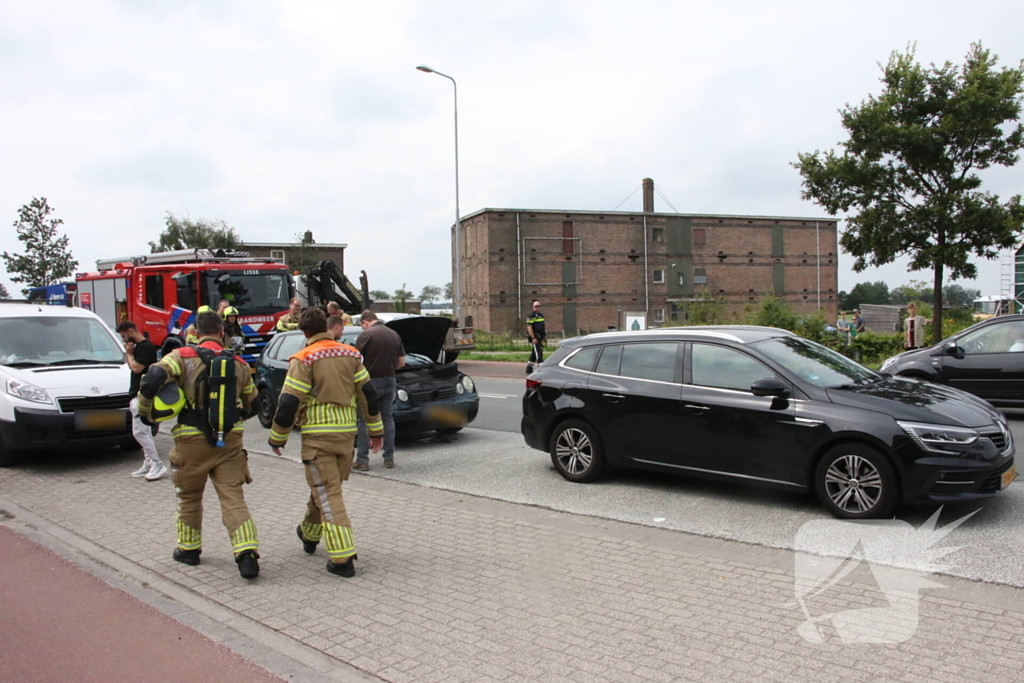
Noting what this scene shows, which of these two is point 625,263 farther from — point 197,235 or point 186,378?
point 186,378

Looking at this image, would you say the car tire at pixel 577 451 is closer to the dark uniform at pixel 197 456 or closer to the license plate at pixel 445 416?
the license plate at pixel 445 416

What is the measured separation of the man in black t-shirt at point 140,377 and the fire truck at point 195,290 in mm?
9136

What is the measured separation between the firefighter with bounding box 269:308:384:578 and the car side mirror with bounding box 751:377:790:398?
11.0 ft

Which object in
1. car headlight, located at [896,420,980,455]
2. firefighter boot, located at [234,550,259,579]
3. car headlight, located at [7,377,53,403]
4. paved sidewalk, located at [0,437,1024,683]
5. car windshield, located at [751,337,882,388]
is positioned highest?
car windshield, located at [751,337,882,388]

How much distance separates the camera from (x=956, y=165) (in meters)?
21.1

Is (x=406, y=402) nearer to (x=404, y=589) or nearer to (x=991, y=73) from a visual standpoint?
(x=404, y=589)

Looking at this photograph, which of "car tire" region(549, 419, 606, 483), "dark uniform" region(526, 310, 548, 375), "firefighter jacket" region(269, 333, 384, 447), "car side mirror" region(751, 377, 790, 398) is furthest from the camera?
"dark uniform" region(526, 310, 548, 375)

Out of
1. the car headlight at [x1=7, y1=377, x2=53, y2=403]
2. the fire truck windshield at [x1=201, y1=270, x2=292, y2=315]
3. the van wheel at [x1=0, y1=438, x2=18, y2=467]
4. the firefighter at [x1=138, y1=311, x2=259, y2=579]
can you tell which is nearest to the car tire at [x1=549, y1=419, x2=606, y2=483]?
the firefighter at [x1=138, y1=311, x2=259, y2=579]

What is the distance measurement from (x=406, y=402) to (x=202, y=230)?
126 ft

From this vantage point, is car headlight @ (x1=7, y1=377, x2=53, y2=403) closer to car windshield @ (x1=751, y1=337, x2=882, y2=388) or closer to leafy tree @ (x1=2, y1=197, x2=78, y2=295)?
car windshield @ (x1=751, y1=337, x2=882, y2=388)

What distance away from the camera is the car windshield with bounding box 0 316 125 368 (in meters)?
9.73

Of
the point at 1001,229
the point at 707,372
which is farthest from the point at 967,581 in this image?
the point at 1001,229

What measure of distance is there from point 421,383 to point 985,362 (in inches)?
318

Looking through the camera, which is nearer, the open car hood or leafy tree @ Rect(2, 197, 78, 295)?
the open car hood
